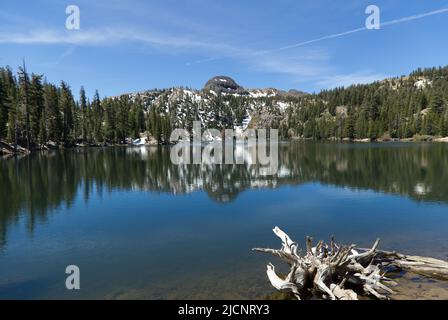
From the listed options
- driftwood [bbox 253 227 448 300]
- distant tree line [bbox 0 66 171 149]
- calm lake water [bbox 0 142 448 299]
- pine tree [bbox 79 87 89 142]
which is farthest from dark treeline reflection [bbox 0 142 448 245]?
pine tree [bbox 79 87 89 142]

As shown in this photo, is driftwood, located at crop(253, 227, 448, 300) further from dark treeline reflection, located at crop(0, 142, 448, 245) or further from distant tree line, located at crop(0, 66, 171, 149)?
distant tree line, located at crop(0, 66, 171, 149)

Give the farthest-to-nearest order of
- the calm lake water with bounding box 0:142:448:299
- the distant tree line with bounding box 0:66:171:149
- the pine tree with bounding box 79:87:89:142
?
the pine tree with bounding box 79:87:89:142, the distant tree line with bounding box 0:66:171:149, the calm lake water with bounding box 0:142:448:299

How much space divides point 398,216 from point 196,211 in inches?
731

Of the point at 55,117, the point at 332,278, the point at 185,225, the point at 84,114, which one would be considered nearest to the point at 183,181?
the point at 185,225

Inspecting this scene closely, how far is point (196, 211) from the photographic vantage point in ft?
109

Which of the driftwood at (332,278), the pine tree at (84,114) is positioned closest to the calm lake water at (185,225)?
the driftwood at (332,278)

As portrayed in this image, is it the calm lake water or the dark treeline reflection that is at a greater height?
the dark treeline reflection

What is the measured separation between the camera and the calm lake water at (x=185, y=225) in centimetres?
1730

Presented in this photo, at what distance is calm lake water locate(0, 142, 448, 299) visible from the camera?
17.3 m

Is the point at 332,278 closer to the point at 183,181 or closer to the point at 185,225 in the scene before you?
the point at 185,225

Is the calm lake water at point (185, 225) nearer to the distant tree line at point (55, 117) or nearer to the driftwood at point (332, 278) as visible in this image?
the driftwood at point (332, 278)
